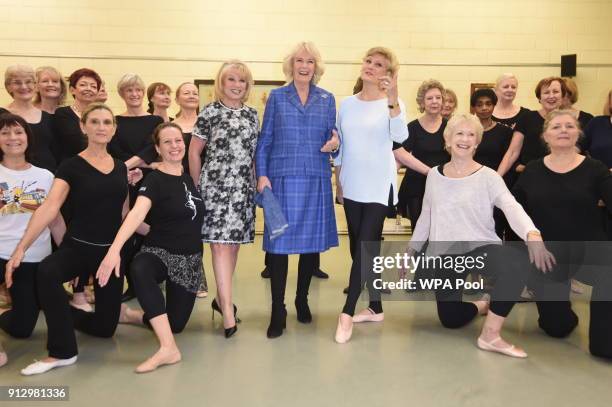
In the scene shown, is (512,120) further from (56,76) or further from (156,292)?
(56,76)

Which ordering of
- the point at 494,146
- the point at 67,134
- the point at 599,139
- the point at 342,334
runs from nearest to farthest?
1. the point at 342,334
2. the point at 67,134
3. the point at 599,139
4. the point at 494,146

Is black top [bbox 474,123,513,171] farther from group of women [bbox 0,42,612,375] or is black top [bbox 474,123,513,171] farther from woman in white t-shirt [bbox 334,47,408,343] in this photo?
woman in white t-shirt [bbox 334,47,408,343]

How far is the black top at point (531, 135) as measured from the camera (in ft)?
12.0

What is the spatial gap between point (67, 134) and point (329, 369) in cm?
231

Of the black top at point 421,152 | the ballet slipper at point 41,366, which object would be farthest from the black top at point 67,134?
the black top at point 421,152

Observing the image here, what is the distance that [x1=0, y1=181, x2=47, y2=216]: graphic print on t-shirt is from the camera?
263 cm

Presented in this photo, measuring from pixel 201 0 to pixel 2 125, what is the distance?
4.41 meters

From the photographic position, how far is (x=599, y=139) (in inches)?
137

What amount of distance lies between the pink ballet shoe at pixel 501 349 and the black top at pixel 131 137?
229 centimetres

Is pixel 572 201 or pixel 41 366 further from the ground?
pixel 572 201

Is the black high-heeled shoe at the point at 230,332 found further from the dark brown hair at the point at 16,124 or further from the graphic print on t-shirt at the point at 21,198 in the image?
the dark brown hair at the point at 16,124

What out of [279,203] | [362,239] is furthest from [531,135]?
[279,203]

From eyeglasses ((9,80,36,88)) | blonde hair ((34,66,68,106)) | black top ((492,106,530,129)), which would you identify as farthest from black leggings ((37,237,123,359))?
black top ((492,106,530,129))

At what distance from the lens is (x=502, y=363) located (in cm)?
253
